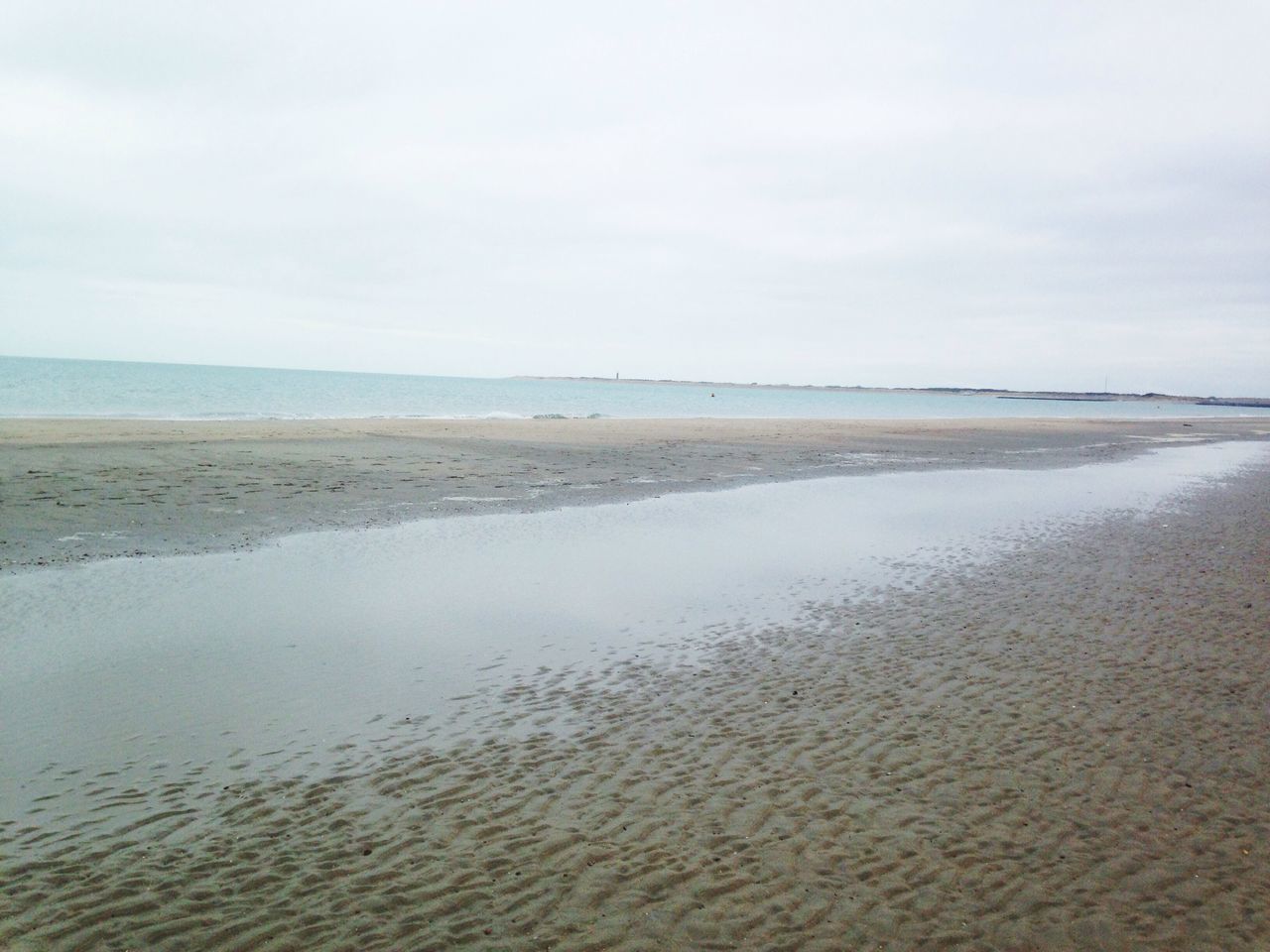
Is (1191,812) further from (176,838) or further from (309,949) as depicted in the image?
(176,838)

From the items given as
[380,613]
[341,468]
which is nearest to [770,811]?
[380,613]

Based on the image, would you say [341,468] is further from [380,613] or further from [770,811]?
[770,811]

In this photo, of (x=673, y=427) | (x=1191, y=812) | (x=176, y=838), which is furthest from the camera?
(x=673, y=427)

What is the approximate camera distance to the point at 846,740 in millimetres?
8305

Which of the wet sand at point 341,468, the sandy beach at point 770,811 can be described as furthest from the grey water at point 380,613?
the wet sand at point 341,468

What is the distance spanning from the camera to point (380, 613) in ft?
40.7

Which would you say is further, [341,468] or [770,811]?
[341,468]

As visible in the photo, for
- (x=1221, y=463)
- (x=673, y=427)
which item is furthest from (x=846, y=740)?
(x=673, y=427)

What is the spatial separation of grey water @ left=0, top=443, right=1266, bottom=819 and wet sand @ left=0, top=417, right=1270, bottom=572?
2148 mm

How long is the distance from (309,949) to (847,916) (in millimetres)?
3470

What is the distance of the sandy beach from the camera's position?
5.45 metres

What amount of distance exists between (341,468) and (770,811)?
79.1ft

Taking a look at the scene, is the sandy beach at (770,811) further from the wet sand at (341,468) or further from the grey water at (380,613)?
the wet sand at (341,468)

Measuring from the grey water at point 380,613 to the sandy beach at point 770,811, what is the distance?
0.64 meters
